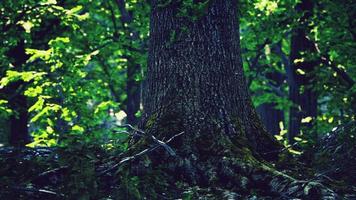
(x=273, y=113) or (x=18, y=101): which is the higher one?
(x=18, y=101)

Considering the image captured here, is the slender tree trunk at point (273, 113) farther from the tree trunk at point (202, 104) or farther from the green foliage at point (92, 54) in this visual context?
the tree trunk at point (202, 104)

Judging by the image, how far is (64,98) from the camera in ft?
45.2

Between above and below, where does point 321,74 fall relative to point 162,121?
above

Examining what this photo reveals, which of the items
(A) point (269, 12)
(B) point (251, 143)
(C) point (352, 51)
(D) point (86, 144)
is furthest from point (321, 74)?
(D) point (86, 144)

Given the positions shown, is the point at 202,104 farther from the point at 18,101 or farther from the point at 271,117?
the point at 271,117

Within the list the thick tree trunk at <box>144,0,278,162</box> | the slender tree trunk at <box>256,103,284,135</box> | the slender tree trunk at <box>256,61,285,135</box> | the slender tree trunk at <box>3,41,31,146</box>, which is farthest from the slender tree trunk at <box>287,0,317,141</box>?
the slender tree trunk at <box>3,41,31,146</box>

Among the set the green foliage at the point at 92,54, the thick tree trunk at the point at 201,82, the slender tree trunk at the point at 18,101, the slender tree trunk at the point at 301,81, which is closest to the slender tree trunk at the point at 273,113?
the green foliage at the point at 92,54

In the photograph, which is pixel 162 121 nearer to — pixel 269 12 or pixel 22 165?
pixel 22 165

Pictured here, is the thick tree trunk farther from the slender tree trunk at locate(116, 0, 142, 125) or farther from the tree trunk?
the slender tree trunk at locate(116, 0, 142, 125)

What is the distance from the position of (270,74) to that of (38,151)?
1686cm

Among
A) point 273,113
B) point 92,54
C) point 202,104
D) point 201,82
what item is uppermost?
point 92,54

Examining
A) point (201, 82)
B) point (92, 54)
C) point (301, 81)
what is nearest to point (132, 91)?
point (92, 54)

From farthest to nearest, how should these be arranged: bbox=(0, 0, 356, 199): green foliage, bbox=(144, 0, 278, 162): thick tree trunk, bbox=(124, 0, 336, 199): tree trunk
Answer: bbox=(0, 0, 356, 199): green foliage < bbox=(144, 0, 278, 162): thick tree trunk < bbox=(124, 0, 336, 199): tree trunk

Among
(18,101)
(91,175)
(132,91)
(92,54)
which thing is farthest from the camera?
(132,91)
